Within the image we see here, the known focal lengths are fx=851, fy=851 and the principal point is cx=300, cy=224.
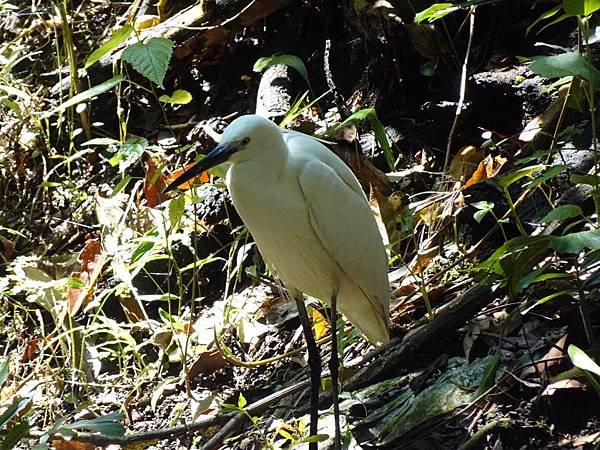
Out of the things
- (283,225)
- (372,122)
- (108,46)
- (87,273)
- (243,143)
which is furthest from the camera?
(87,273)

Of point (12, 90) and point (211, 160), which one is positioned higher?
point (12, 90)

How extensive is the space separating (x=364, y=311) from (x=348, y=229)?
36 centimetres

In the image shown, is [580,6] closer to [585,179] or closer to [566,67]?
[566,67]

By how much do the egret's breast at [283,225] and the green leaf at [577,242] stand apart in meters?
0.90

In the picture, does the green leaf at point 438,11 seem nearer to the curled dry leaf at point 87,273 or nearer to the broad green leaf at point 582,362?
the broad green leaf at point 582,362

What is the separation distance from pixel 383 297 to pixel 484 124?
3.84ft

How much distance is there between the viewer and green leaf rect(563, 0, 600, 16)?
6.34 feet

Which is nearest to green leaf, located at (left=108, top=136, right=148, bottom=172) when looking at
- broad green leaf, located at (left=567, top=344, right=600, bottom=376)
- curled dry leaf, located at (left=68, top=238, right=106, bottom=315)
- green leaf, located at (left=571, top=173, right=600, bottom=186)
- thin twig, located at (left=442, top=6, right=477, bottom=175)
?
curled dry leaf, located at (left=68, top=238, right=106, bottom=315)

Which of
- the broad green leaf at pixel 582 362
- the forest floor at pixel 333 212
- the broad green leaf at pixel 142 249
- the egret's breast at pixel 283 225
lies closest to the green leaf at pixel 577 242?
the forest floor at pixel 333 212

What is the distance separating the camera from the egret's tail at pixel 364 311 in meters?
2.82

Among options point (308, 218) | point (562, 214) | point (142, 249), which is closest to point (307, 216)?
point (308, 218)

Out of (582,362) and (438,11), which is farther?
(438,11)

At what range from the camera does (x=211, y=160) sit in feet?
7.96

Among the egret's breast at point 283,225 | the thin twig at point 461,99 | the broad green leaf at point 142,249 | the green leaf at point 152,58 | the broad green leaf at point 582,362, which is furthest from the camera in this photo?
the thin twig at point 461,99
